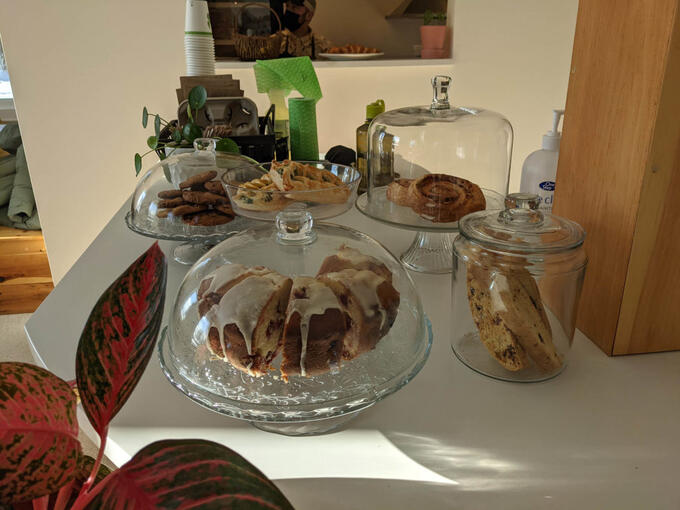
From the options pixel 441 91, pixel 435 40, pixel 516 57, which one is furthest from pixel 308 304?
pixel 516 57

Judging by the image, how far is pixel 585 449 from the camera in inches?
18.1

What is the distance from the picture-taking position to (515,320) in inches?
20.6

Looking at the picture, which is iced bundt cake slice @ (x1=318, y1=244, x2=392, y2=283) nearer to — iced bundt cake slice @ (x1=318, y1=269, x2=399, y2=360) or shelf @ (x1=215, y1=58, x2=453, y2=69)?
iced bundt cake slice @ (x1=318, y1=269, x2=399, y2=360)

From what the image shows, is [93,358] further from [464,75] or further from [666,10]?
[464,75]

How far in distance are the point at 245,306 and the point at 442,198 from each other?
0.41m

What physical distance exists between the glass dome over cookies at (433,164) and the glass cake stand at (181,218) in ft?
0.76

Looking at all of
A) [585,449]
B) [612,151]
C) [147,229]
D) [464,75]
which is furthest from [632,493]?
[464,75]

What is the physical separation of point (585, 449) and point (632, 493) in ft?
0.16

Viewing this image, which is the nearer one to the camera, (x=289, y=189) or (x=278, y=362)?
(x=278, y=362)

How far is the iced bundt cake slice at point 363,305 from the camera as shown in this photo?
1.59 ft

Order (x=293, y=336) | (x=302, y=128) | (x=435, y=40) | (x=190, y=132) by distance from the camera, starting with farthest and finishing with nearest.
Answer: (x=435, y=40), (x=302, y=128), (x=190, y=132), (x=293, y=336)

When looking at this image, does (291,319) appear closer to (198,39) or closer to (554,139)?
(554,139)

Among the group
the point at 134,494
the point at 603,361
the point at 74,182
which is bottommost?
the point at 74,182

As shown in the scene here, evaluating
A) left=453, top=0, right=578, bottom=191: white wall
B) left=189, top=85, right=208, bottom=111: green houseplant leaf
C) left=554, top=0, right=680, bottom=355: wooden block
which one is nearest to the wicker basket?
left=453, top=0, right=578, bottom=191: white wall
